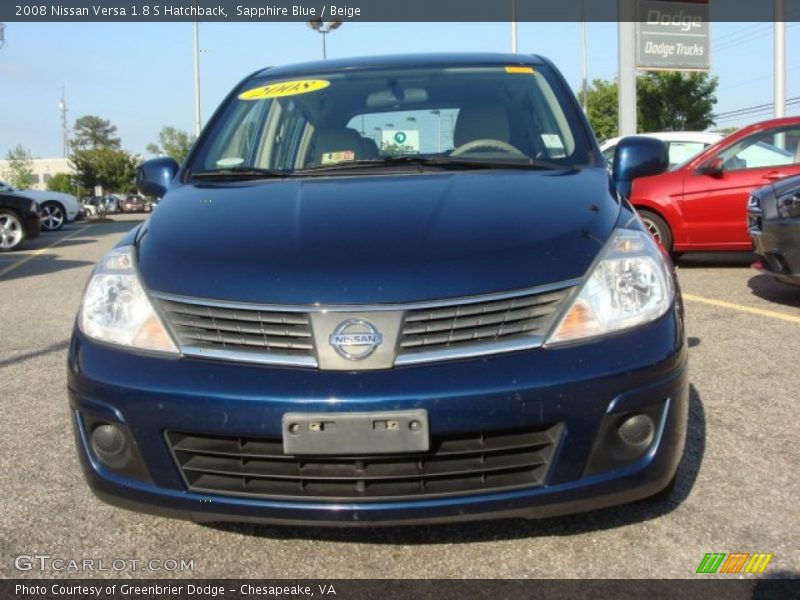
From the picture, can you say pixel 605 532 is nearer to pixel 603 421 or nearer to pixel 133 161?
pixel 603 421

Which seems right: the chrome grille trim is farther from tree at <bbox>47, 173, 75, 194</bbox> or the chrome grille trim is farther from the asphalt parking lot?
tree at <bbox>47, 173, 75, 194</bbox>

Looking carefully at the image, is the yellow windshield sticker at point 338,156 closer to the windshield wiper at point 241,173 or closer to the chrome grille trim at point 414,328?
the windshield wiper at point 241,173

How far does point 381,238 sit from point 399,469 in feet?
2.22

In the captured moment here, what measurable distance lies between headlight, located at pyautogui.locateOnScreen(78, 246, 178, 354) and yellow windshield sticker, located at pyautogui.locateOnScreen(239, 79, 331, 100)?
4.70 feet

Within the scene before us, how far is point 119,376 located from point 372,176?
4.09 feet

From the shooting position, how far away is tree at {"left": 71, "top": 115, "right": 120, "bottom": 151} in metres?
136

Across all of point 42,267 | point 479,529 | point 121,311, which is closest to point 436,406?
point 479,529

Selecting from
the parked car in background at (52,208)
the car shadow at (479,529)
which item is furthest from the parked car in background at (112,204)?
the car shadow at (479,529)

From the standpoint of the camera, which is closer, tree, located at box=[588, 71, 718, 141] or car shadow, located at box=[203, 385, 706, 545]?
car shadow, located at box=[203, 385, 706, 545]

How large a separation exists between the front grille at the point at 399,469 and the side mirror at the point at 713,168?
23.6 ft

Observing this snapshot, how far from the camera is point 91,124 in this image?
138625 millimetres

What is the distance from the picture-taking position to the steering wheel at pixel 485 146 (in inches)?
135

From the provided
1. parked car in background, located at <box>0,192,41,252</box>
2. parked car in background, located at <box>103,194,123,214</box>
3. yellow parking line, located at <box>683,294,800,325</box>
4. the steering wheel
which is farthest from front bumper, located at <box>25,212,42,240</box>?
parked car in background, located at <box>103,194,123,214</box>

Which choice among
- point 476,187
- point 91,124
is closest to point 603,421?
point 476,187
